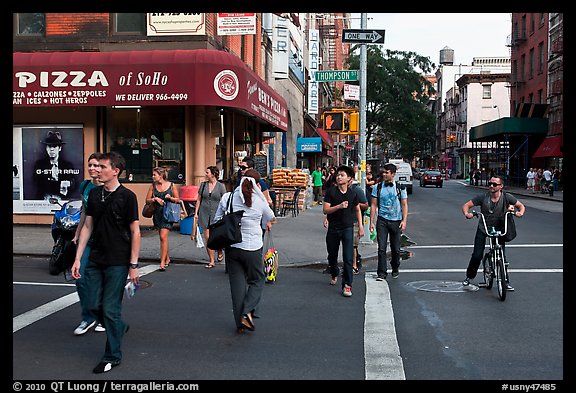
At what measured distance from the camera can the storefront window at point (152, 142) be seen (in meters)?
15.7

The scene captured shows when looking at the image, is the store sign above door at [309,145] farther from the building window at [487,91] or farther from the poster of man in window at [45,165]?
the building window at [487,91]

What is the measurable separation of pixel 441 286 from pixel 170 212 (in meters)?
4.67

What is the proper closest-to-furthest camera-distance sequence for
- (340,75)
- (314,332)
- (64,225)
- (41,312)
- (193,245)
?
(314,332), (41,312), (64,225), (193,245), (340,75)

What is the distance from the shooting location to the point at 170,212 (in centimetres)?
1031

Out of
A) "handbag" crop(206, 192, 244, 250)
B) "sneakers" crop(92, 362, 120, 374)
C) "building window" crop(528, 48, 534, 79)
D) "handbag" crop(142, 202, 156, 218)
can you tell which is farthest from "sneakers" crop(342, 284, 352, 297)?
"building window" crop(528, 48, 534, 79)

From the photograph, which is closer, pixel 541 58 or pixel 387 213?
pixel 387 213

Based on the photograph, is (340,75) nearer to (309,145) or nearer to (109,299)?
(109,299)

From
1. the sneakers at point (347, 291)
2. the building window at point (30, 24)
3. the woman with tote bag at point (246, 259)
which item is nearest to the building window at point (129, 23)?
the building window at point (30, 24)

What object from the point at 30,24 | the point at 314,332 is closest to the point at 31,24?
the point at 30,24

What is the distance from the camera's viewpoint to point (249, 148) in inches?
896

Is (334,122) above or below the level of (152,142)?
above

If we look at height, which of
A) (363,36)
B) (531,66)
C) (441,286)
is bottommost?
(441,286)

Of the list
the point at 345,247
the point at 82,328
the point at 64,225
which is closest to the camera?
the point at 82,328

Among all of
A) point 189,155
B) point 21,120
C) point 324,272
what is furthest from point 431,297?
point 21,120
